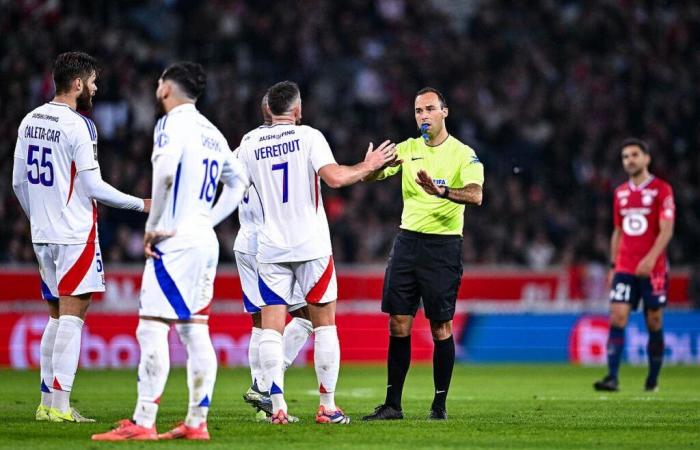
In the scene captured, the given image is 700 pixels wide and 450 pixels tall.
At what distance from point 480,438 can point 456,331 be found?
12.5 meters

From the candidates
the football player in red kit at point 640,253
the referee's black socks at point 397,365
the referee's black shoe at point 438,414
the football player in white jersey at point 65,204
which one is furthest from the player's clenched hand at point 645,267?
the football player in white jersey at point 65,204

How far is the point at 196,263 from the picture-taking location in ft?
26.2

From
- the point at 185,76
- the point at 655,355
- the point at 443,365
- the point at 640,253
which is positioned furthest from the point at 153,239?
the point at 655,355

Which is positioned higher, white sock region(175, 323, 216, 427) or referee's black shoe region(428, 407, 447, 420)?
white sock region(175, 323, 216, 427)

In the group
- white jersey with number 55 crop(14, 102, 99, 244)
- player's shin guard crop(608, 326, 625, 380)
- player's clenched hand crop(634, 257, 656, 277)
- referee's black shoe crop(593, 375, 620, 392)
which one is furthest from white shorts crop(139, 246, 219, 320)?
player's shin guard crop(608, 326, 625, 380)

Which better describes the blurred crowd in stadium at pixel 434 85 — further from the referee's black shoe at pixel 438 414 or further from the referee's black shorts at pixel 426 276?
the referee's black shoe at pixel 438 414

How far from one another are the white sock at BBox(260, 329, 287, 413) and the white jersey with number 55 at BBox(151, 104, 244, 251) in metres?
1.46

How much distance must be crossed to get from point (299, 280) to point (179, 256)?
167 centimetres

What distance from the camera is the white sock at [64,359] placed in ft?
30.9

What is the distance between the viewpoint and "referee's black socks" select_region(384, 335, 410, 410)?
10.1 meters

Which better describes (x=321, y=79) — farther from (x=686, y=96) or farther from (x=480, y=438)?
(x=480, y=438)

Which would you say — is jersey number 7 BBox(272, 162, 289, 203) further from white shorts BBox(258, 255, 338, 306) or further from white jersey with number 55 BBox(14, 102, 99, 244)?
white jersey with number 55 BBox(14, 102, 99, 244)

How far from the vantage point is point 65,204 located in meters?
9.64

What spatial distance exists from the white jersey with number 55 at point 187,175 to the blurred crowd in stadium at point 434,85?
1223 cm
